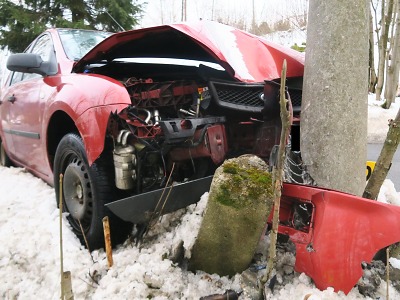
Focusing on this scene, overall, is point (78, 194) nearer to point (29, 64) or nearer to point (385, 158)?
point (29, 64)

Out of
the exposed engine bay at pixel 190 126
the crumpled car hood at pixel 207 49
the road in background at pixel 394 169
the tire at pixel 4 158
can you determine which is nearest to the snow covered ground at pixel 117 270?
the exposed engine bay at pixel 190 126

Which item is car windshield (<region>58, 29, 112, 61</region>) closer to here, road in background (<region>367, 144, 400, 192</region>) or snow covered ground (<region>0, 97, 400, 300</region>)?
snow covered ground (<region>0, 97, 400, 300</region>)

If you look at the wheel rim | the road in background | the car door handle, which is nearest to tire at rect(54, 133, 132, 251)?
the wheel rim

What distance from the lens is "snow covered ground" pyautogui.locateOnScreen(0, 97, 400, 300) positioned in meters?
1.67

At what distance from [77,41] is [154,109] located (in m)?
1.53

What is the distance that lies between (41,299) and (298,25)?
80.2 feet

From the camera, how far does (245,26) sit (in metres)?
24.2

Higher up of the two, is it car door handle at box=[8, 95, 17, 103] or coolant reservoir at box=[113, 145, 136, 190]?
car door handle at box=[8, 95, 17, 103]

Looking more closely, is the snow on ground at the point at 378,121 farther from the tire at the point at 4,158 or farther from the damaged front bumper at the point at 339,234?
the tire at the point at 4,158

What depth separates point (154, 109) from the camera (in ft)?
7.67

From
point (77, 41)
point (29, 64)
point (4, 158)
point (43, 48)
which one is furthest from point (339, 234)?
point (4, 158)

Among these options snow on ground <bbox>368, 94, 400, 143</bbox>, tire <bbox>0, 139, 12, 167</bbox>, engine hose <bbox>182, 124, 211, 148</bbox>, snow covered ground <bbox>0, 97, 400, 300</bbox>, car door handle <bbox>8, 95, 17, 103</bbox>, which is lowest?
snow on ground <bbox>368, 94, 400, 143</bbox>

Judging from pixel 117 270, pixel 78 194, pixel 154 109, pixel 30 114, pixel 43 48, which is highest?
pixel 43 48

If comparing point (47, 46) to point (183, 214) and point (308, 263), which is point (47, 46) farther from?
point (308, 263)
